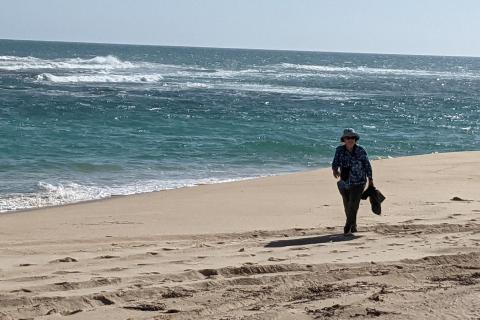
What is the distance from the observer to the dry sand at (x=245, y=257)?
17.5 ft

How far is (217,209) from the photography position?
11.5 metres

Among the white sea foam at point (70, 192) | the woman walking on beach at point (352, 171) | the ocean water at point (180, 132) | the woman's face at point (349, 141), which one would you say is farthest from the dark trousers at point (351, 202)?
the ocean water at point (180, 132)

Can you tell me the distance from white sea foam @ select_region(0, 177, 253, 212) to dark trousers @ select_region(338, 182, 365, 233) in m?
5.56

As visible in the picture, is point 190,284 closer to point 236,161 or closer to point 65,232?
point 65,232

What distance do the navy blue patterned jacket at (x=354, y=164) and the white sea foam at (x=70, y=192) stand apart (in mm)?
5625

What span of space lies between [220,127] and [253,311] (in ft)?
70.0

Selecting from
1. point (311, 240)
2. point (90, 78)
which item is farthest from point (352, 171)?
point (90, 78)

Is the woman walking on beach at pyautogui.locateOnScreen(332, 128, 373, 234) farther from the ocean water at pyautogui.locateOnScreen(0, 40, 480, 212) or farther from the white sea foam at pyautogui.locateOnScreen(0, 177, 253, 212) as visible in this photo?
the ocean water at pyautogui.locateOnScreen(0, 40, 480, 212)

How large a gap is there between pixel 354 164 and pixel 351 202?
43 centimetres

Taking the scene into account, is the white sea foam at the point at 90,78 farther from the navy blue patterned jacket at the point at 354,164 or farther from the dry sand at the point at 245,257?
the navy blue patterned jacket at the point at 354,164

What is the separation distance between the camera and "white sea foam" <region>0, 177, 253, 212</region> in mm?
12820

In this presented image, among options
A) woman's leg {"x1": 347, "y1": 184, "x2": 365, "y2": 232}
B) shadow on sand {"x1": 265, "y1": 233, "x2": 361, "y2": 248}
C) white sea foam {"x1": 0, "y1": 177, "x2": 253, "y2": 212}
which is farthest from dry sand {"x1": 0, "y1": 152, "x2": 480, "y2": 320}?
white sea foam {"x1": 0, "y1": 177, "x2": 253, "y2": 212}

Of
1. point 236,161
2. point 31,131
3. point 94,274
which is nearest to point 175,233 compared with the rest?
point 94,274

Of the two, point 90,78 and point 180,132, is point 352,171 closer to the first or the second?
point 180,132
